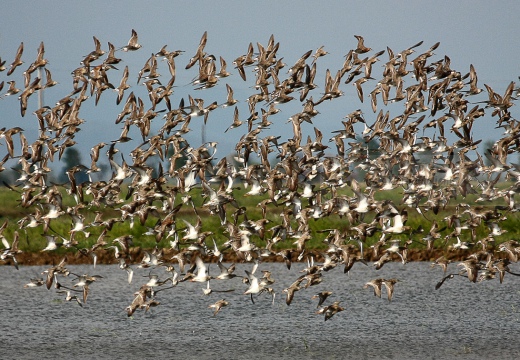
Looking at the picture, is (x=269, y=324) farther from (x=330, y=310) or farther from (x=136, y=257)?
(x=136, y=257)

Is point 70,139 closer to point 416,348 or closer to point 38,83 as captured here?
point 38,83

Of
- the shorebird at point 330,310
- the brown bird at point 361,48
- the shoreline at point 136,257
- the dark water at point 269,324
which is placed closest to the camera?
the dark water at point 269,324

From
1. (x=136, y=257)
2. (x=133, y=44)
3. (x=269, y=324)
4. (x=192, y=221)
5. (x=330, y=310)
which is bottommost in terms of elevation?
(x=269, y=324)

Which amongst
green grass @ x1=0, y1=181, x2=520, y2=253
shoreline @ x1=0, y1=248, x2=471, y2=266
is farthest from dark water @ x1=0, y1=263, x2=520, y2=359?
green grass @ x1=0, y1=181, x2=520, y2=253

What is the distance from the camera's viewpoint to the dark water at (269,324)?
17.8m

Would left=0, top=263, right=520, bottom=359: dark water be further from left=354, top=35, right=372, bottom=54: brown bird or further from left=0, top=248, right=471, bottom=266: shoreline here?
left=354, top=35, right=372, bottom=54: brown bird

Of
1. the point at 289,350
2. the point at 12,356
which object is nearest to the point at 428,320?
the point at 289,350

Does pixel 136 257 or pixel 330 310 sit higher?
pixel 136 257

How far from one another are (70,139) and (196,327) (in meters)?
6.38

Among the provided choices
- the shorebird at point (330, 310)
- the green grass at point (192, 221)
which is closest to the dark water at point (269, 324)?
the shorebird at point (330, 310)

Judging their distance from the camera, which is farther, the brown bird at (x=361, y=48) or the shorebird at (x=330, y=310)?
the brown bird at (x=361, y=48)

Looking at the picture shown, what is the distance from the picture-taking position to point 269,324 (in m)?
20.5

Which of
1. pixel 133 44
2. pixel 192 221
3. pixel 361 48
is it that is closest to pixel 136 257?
pixel 192 221

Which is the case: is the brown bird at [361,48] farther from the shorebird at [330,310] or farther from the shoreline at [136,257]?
the shoreline at [136,257]
